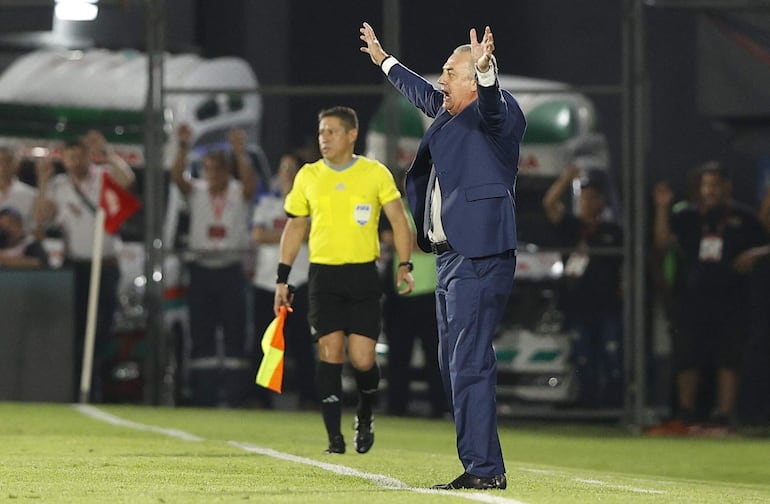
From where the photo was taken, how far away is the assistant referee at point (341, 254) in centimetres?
1021

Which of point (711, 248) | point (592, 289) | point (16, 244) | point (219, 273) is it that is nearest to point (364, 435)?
point (711, 248)

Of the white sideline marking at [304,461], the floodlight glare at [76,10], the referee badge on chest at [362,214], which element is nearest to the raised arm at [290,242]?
the referee badge on chest at [362,214]

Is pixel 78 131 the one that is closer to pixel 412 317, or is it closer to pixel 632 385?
pixel 412 317

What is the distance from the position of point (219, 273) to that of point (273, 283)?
0.59 m

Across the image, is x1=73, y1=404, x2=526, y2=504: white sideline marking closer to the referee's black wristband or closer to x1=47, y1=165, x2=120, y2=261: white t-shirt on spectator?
the referee's black wristband

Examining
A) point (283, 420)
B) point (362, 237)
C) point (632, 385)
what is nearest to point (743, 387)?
point (632, 385)

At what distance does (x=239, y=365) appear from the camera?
15984mm

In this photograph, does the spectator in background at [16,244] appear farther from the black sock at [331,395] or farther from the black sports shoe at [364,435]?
the black sports shoe at [364,435]

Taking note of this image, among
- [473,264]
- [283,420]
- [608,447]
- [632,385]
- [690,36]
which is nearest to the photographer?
[473,264]

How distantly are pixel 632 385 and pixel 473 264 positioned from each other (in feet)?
26.5

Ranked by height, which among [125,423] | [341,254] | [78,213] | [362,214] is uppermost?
[78,213]

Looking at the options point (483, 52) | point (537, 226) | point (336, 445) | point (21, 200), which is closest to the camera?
point (483, 52)

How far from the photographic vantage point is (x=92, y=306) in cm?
1582

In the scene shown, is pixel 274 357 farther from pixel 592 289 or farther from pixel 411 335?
pixel 592 289
